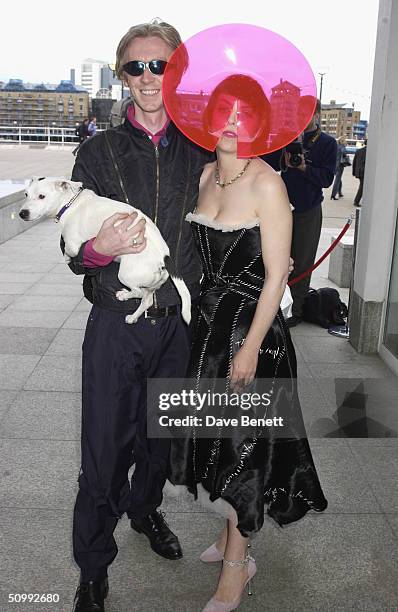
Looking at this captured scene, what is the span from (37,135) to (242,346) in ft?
132

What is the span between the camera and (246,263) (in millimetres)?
2498

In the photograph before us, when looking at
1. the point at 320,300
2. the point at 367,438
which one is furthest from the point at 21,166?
the point at 367,438

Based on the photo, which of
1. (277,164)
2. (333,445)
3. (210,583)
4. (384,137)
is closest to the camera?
(210,583)

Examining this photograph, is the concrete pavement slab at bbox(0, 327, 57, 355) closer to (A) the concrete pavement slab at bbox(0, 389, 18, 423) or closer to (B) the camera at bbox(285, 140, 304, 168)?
(A) the concrete pavement slab at bbox(0, 389, 18, 423)

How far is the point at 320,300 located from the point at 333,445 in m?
3.11

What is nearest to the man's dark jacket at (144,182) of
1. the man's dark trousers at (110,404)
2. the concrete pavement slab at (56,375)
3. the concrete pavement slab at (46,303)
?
the man's dark trousers at (110,404)

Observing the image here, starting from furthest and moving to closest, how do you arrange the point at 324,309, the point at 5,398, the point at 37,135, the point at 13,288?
the point at 37,135 < the point at 13,288 < the point at 324,309 < the point at 5,398

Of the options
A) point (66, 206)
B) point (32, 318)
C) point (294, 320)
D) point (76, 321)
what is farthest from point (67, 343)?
point (66, 206)

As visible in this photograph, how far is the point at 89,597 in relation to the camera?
106 inches

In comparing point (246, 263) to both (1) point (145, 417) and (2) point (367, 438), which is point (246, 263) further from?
(2) point (367, 438)

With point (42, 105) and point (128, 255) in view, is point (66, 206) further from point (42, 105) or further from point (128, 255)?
point (42, 105)

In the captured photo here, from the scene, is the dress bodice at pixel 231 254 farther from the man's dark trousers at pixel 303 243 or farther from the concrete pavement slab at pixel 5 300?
the concrete pavement slab at pixel 5 300

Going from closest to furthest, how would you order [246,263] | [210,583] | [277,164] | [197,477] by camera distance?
[246,263] → [197,477] → [210,583] → [277,164]

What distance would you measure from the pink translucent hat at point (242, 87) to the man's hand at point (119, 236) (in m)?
0.40
